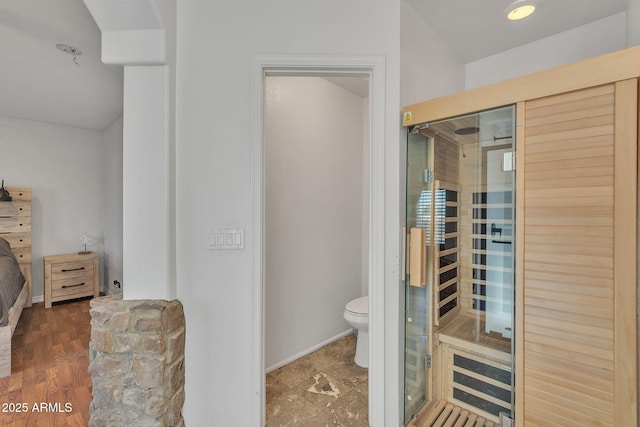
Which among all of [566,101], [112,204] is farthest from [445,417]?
[112,204]

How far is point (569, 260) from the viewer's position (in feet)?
3.49

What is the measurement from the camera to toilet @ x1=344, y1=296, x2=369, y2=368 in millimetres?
2037

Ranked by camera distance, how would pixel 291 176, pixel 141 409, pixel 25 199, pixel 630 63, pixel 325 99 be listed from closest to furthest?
1. pixel 630 63
2. pixel 141 409
3. pixel 291 176
4. pixel 325 99
5. pixel 25 199

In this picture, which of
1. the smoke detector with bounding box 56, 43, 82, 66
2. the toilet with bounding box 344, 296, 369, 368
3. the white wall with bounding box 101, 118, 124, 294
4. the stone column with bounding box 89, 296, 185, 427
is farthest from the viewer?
the white wall with bounding box 101, 118, 124, 294

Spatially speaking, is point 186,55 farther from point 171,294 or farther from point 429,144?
point 429,144

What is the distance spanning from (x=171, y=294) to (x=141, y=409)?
0.54 m

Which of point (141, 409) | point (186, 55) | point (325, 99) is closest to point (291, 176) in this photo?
point (325, 99)

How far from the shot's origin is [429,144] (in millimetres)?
1519

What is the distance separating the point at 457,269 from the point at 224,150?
1.47 m

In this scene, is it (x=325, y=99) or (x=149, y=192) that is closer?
(x=149, y=192)

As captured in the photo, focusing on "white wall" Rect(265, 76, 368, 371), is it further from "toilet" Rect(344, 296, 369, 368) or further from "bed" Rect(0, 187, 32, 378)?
"bed" Rect(0, 187, 32, 378)

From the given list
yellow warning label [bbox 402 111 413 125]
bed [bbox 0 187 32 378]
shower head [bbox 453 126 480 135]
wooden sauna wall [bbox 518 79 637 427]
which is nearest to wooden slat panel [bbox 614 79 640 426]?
wooden sauna wall [bbox 518 79 637 427]

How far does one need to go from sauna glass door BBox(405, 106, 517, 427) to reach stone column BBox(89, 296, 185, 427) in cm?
126

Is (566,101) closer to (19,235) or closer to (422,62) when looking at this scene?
(422,62)
